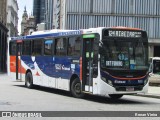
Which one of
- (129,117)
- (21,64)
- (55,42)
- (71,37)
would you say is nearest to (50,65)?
(55,42)

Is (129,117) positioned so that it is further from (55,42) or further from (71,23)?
(71,23)

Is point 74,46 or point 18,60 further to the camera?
point 18,60

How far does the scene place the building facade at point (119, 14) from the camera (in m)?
63.4

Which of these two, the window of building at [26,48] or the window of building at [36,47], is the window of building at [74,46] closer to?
the window of building at [36,47]

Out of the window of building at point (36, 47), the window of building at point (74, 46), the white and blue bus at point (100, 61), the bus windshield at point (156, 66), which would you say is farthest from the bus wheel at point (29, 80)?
the bus windshield at point (156, 66)

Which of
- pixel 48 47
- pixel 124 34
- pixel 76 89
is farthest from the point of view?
pixel 48 47

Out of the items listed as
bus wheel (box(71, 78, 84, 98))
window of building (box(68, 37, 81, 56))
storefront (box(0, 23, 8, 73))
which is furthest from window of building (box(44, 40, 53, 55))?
storefront (box(0, 23, 8, 73))

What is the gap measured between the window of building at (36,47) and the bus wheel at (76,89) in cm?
463

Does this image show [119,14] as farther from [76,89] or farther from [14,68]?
[76,89]

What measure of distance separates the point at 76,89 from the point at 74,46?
192 cm

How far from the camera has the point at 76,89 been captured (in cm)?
2066

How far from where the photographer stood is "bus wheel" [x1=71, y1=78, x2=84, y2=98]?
20400 mm

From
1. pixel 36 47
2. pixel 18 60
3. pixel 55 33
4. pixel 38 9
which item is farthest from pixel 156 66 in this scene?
pixel 38 9

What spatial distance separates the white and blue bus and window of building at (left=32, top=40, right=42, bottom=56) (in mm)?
1560
